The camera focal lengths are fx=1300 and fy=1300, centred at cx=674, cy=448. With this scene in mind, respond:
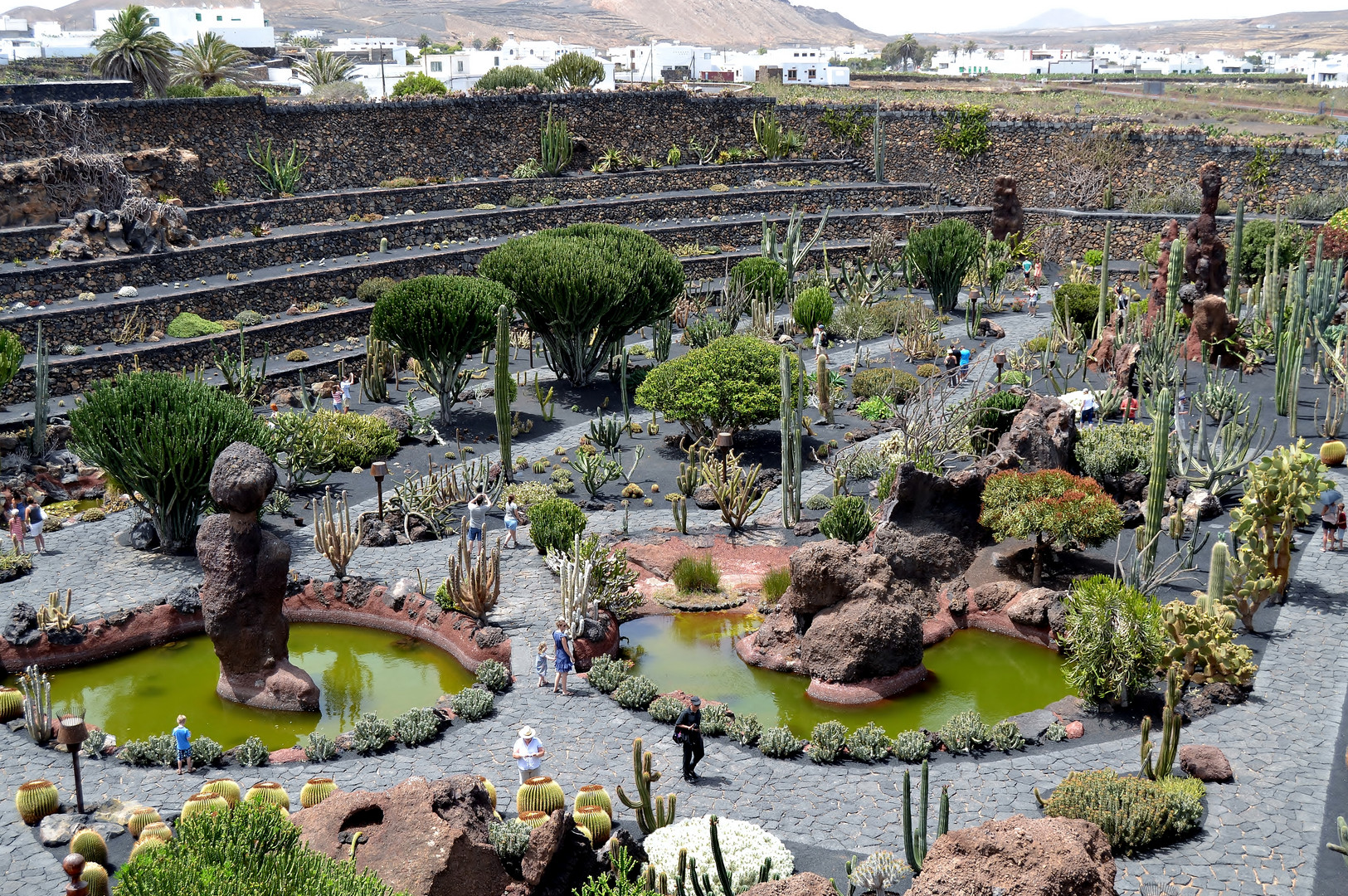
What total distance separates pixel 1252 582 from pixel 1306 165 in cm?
3061

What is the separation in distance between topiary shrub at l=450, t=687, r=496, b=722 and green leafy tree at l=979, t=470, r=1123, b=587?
7244 mm

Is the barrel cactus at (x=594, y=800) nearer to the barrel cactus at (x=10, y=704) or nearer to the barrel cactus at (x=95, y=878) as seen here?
the barrel cactus at (x=95, y=878)

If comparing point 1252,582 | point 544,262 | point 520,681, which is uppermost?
point 544,262

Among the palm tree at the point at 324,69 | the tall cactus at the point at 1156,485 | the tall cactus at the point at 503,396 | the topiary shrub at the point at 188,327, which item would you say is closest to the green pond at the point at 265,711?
the tall cactus at the point at 503,396

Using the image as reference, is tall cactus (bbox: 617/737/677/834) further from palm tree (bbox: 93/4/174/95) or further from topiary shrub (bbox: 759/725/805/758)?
palm tree (bbox: 93/4/174/95)

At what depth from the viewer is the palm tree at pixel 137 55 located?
1554 inches

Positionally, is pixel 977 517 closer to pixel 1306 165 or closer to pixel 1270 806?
pixel 1270 806

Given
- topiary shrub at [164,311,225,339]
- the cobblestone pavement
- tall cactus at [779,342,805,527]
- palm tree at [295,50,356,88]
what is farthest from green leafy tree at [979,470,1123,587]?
palm tree at [295,50,356,88]

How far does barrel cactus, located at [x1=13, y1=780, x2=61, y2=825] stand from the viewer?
12.2m

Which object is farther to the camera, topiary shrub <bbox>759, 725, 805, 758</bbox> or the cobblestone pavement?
topiary shrub <bbox>759, 725, 805, 758</bbox>

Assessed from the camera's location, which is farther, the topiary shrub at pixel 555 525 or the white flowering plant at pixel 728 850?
the topiary shrub at pixel 555 525

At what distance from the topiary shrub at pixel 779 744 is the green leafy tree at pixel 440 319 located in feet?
43.5

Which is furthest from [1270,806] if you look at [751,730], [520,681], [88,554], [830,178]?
[830,178]

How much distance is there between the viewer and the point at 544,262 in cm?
2675
